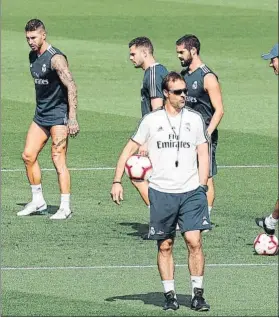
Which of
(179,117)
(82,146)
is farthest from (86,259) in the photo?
(82,146)

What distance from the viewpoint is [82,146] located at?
25.6 meters

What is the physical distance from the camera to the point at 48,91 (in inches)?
768

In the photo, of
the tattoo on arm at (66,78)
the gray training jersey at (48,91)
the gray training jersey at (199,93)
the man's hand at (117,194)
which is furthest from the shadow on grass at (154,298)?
the gray training jersey at (48,91)

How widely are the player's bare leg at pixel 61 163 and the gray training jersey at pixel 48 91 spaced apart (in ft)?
0.43

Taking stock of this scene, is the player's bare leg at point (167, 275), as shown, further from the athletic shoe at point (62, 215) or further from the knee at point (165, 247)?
the athletic shoe at point (62, 215)

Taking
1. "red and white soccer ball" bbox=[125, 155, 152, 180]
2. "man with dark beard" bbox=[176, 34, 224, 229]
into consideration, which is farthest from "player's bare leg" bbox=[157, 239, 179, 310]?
"man with dark beard" bbox=[176, 34, 224, 229]

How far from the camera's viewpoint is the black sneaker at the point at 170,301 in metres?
14.9

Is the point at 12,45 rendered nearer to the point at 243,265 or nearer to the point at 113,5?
the point at 113,5

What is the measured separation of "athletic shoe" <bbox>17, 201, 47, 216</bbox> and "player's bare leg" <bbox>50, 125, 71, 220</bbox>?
32 cm

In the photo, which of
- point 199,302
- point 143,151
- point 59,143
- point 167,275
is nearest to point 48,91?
point 59,143

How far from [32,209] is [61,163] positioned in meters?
0.73

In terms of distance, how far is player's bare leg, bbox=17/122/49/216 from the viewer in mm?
19672

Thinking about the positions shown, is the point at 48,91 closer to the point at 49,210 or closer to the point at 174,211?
the point at 49,210

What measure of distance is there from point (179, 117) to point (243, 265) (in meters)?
2.46
